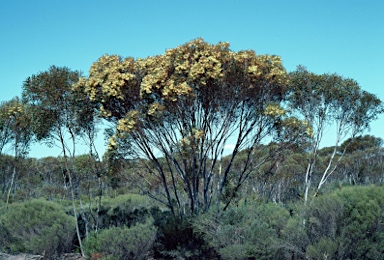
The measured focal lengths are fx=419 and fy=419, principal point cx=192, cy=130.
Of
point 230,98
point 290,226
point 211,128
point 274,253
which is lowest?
point 274,253

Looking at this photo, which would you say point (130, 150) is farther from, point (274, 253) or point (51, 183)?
point (51, 183)

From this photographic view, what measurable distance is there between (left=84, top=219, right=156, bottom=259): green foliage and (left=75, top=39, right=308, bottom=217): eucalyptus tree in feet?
6.50

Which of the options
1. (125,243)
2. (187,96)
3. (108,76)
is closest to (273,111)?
(187,96)

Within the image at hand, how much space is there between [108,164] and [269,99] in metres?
6.03

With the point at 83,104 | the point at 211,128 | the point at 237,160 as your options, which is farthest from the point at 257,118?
the point at 237,160

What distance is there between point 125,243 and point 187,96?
4.28 metres

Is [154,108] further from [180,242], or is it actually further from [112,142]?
[180,242]

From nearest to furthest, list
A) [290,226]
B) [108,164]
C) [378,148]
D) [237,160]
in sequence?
1. [290,226]
2. [108,164]
3. [237,160]
4. [378,148]

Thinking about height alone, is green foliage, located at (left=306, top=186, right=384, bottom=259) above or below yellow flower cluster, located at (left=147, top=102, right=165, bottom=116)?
below

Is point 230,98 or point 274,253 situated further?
point 230,98

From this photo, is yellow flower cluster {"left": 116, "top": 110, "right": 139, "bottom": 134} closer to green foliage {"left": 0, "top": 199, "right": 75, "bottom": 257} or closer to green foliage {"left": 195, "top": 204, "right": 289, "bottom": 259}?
green foliage {"left": 195, "top": 204, "right": 289, "bottom": 259}

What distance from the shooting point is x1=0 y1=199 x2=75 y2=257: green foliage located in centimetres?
1261

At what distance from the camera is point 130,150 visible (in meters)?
12.8

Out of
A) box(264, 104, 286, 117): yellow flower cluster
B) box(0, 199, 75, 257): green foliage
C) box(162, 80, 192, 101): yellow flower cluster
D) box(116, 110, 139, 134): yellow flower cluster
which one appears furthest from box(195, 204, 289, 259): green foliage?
box(0, 199, 75, 257): green foliage
